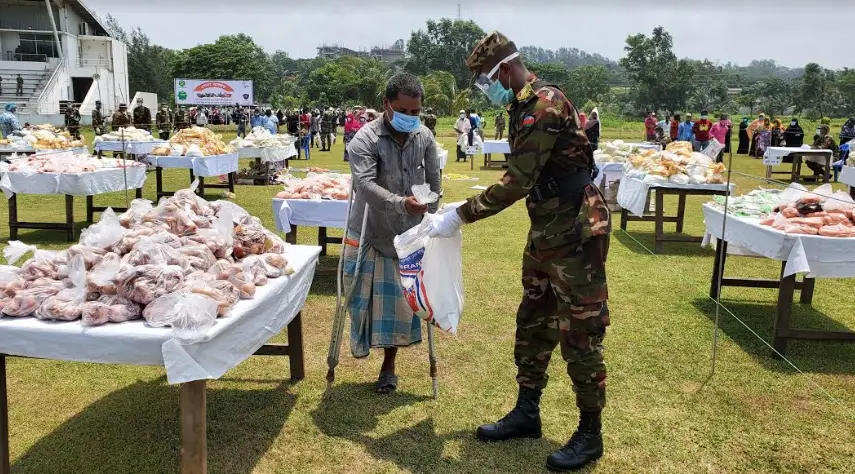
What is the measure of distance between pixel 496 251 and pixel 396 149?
4685mm

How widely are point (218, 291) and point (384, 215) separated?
4.15ft

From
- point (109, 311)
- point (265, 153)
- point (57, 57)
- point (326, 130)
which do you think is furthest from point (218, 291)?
point (57, 57)

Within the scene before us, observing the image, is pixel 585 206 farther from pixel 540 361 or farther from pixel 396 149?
pixel 396 149

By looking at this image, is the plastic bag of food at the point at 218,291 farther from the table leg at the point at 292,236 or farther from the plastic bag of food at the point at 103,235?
the table leg at the point at 292,236

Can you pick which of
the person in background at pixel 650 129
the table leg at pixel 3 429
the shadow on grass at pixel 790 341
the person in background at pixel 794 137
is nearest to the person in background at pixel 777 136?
the person in background at pixel 794 137

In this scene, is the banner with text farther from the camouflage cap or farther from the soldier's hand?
the camouflage cap

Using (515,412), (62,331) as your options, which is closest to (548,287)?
(515,412)

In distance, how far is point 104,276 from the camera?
9.29ft

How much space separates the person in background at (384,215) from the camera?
386 cm

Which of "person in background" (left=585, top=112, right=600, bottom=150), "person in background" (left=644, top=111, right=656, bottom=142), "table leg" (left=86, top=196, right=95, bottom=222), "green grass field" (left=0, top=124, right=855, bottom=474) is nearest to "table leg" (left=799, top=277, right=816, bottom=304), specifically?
"green grass field" (left=0, top=124, right=855, bottom=474)

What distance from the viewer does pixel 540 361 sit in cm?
355

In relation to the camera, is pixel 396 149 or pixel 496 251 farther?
pixel 496 251

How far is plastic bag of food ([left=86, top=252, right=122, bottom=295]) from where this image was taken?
9.06ft

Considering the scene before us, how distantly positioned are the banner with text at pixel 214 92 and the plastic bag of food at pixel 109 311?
100.0 feet
